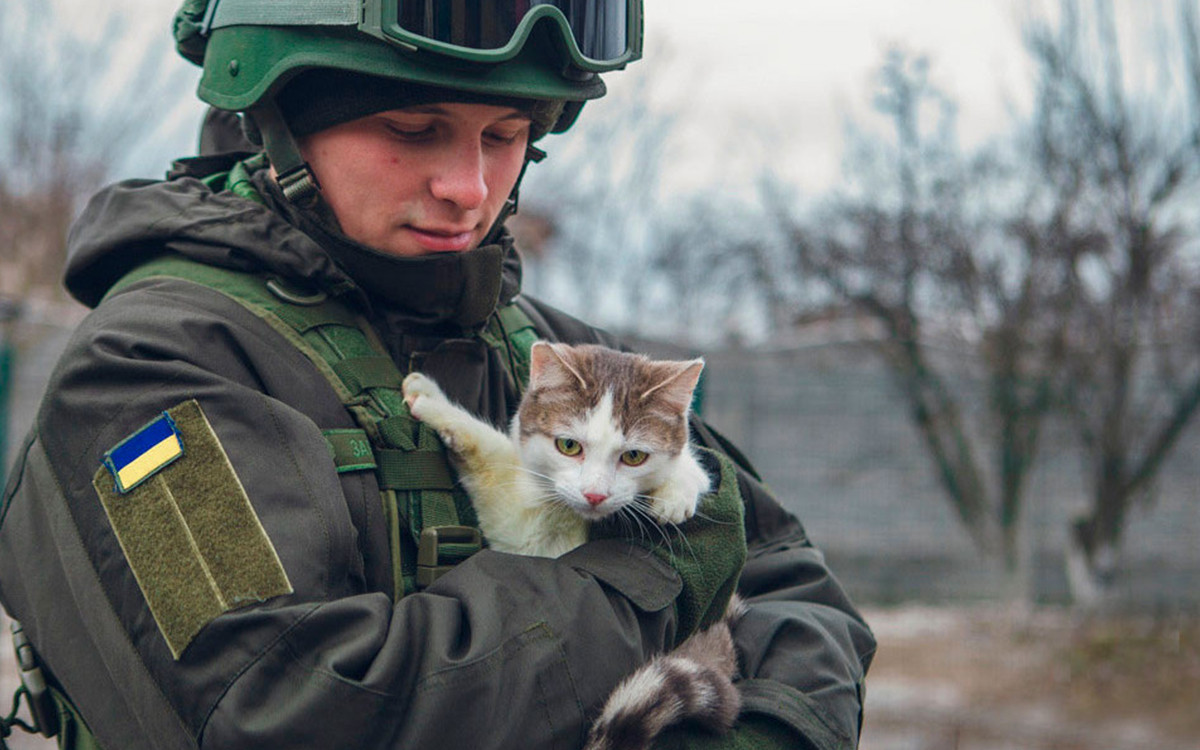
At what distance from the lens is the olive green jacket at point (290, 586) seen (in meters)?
1.71

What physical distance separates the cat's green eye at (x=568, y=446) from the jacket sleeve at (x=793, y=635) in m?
0.33

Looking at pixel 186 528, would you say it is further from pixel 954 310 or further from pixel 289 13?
pixel 954 310

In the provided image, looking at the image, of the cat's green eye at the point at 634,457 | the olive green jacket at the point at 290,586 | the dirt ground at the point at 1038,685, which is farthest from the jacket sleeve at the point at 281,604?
the dirt ground at the point at 1038,685

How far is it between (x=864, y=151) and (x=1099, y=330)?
7.61 feet

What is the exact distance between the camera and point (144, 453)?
1.81m

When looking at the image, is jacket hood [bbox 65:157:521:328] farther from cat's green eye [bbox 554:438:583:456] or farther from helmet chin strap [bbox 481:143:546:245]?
cat's green eye [bbox 554:438:583:456]

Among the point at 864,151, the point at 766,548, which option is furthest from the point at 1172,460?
the point at 766,548

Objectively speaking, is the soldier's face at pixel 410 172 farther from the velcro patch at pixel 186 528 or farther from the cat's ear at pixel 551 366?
the velcro patch at pixel 186 528

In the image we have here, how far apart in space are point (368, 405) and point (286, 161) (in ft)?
1.75

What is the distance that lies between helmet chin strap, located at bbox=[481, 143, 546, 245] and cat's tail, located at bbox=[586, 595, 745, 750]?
925 millimetres

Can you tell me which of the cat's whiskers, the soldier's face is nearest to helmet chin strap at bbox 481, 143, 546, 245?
the soldier's face

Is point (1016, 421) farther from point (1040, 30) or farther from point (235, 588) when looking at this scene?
point (235, 588)

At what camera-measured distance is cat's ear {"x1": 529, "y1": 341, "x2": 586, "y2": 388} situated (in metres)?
2.61

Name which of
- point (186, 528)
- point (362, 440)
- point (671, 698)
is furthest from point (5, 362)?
point (671, 698)
